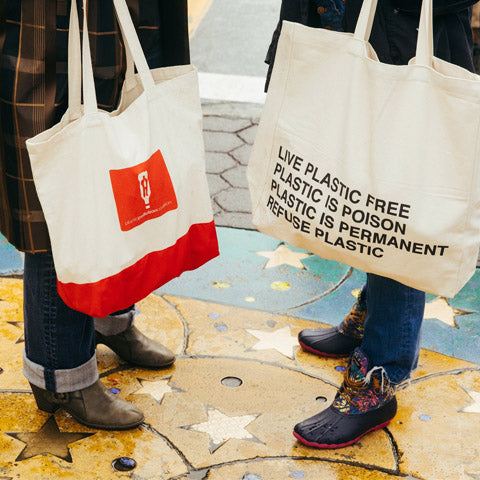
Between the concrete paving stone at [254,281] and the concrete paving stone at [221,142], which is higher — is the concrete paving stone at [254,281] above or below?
below

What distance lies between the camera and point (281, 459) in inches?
83.8

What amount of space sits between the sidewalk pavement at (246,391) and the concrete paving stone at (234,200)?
0.43 meters

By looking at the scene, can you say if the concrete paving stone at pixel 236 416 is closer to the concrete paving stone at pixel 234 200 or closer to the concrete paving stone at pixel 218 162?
the concrete paving stone at pixel 234 200

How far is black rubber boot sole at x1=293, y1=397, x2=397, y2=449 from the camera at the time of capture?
217 cm

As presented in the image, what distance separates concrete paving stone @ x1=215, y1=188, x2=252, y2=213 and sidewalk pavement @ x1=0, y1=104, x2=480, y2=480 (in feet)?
1.42

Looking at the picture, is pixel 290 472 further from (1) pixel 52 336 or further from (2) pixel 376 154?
(2) pixel 376 154

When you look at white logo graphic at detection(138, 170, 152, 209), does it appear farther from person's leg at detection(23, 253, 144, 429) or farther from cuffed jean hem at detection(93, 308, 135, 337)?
cuffed jean hem at detection(93, 308, 135, 337)

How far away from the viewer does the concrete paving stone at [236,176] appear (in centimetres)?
396

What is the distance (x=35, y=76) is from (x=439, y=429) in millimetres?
1475

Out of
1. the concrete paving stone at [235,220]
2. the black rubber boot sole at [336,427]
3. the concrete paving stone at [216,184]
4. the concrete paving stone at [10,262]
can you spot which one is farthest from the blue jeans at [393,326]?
the concrete paving stone at [216,184]

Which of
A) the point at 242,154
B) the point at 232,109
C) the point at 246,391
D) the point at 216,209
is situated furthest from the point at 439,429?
the point at 232,109

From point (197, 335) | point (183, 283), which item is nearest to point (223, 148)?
point (183, 283)

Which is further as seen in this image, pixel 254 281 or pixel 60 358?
pixel 254 281

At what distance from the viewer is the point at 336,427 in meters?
2.19
